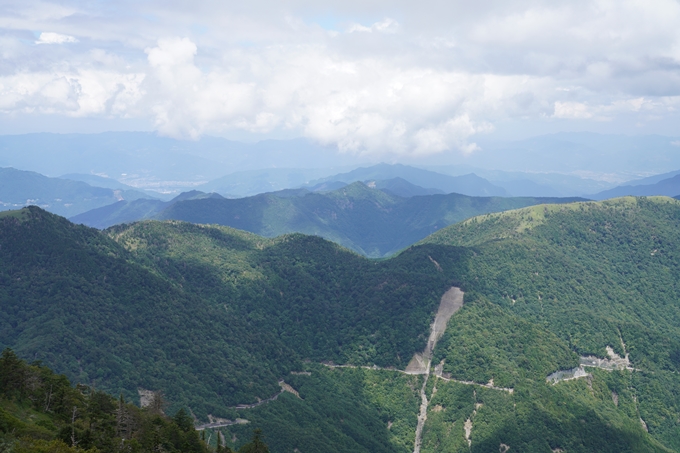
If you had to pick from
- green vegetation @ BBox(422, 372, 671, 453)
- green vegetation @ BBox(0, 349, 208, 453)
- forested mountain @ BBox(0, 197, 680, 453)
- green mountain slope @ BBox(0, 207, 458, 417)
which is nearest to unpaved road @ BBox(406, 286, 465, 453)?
forested mountain @ BBox(0, 197, 680, 453)

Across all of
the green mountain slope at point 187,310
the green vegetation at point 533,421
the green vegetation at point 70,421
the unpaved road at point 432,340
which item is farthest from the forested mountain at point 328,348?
the green vegetation at point 70,421

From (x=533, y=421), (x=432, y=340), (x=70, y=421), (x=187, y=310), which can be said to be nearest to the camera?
(x=70, y=421)

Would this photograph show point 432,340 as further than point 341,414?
Yes

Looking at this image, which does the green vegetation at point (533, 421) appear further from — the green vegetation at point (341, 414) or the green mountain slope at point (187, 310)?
the green mountain slope at point (187, 310)

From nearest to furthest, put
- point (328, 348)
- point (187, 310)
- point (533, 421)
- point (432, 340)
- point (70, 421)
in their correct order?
point (70, 421), point (533, 421), point (187, 310), point (432, 340), point (328, 348)

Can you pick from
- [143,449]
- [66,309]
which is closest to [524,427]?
[143,449]

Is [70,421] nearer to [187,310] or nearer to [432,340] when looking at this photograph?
[187,310]

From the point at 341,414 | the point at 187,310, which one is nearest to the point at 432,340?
the point at 341,414

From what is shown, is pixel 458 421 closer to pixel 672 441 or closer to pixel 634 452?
pixel 634 452
